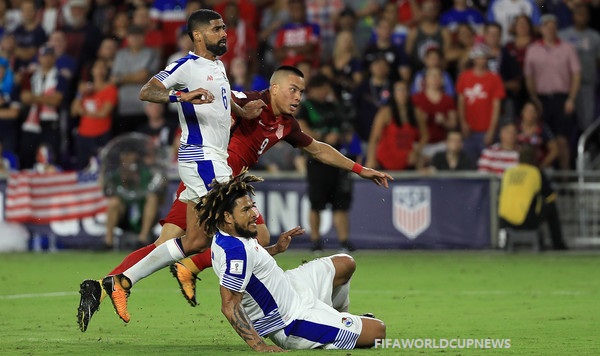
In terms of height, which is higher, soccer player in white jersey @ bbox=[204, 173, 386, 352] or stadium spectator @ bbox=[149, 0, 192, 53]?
stadium spectator @ bbox=[149, 0, 192, 53]

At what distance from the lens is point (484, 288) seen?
13.4 meters

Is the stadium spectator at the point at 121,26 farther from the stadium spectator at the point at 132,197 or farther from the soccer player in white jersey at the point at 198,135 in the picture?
the soccer player in white jersey at the point at 198,135

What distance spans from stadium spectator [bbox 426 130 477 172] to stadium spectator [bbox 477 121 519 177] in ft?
0.84

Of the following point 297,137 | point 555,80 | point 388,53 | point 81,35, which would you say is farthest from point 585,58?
point 297,137

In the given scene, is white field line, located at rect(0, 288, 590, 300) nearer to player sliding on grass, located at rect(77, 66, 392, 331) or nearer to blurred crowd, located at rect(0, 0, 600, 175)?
player sliding on grass, located at rect(77, 66, 392, 331)

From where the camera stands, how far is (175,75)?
927 centimetres

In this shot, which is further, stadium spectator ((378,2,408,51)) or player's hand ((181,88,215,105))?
stadium spectator ((378,2,408,51))

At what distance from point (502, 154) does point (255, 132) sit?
8.90 meters

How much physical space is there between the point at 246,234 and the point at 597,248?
35.1ft

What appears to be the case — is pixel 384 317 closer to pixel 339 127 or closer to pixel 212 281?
pixel 212 281

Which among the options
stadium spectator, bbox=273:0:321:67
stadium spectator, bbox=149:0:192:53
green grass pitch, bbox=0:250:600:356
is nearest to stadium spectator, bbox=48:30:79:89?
stadium spectator, bbox=149:0:192:53

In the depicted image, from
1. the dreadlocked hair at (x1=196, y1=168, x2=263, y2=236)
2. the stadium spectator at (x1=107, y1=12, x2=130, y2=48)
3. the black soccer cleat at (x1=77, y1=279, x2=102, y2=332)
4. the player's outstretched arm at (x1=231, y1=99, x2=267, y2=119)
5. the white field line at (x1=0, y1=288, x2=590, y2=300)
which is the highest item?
the stadium spectator at (x1=107, y1=12, x2=130, y2=48)

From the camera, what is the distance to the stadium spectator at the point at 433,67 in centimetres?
1885

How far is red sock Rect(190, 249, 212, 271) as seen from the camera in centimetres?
971
